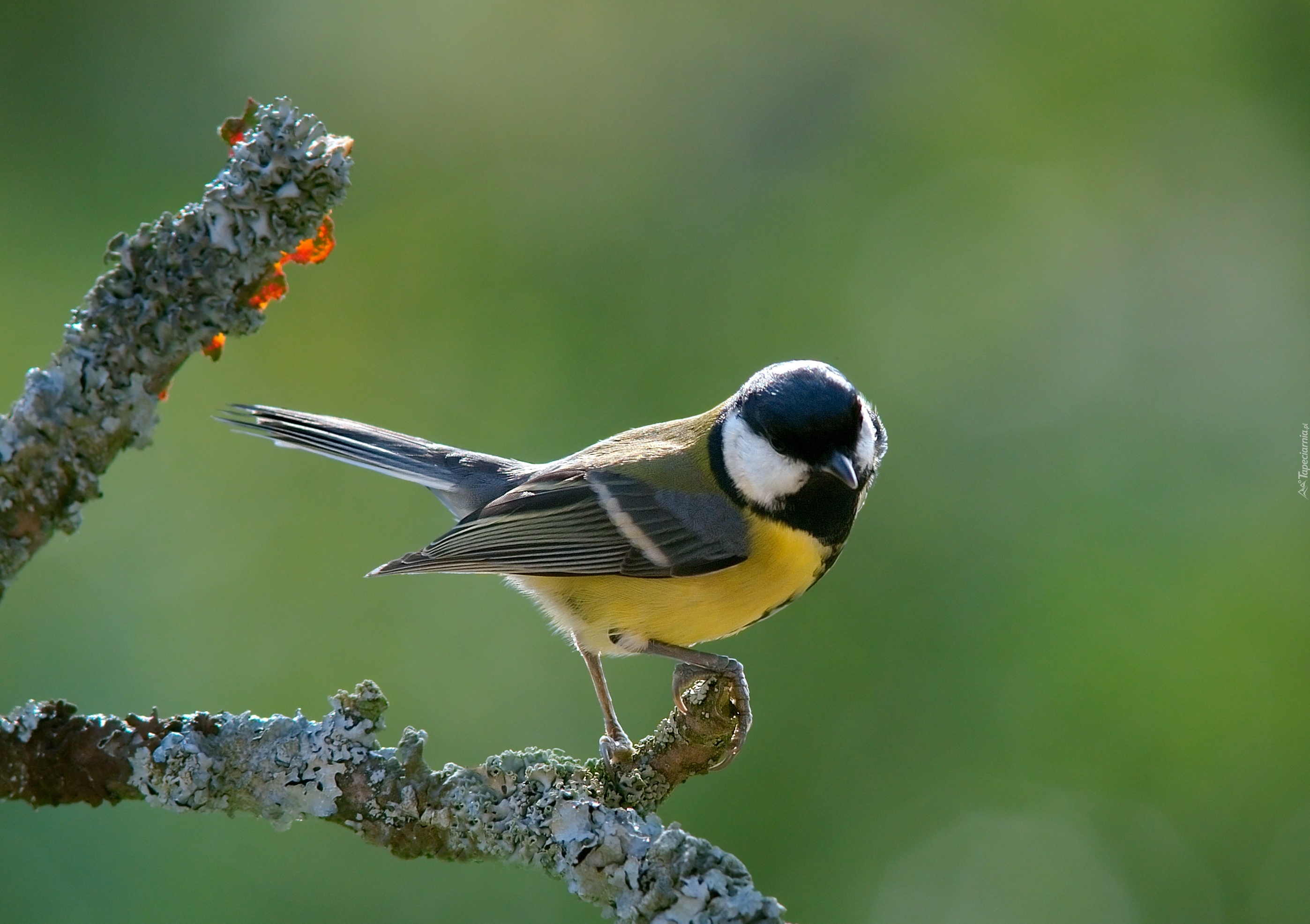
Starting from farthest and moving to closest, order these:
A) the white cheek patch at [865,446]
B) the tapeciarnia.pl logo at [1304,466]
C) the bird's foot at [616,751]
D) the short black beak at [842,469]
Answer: the tapeciarnia.pl logo at [1304,466] < the white cheek patch at [865,446] < the short black beak at [842,469] < the bird's foot at [616,751]

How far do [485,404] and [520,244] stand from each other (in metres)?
0.58

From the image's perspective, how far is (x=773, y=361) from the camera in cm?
315

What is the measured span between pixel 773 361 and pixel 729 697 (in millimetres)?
1588

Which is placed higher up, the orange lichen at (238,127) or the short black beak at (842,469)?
the short black beak at (842,469)

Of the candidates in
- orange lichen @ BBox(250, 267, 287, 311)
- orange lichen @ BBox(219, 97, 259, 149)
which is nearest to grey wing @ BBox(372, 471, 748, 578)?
orange lichen @ BBox(250, 267, 287, 311)

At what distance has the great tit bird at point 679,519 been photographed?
219 cm

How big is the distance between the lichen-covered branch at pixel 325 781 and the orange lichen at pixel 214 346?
45 cm

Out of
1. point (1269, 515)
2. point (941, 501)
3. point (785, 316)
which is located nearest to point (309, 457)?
point (785, 316)

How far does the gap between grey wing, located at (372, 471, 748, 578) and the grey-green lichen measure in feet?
2.41

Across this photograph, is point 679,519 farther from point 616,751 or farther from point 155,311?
point 155,311

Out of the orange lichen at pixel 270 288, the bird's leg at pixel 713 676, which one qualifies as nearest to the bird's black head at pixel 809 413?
the bird's leg at pixel 713 676

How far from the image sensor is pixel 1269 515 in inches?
115

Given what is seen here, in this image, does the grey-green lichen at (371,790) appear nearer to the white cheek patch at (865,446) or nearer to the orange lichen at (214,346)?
the orange lichen at (214,346)

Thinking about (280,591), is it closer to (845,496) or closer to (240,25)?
(845,496)
